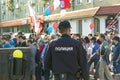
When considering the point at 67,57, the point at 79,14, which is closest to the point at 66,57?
the point at 67,57

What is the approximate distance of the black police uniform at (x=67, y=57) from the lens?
21.3ft

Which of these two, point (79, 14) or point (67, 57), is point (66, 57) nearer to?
point (67, 57)

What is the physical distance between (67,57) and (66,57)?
1cm

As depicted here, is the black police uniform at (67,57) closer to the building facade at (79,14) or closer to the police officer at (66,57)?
the police officer at (66,57)

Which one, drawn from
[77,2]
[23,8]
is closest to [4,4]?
[23,8]

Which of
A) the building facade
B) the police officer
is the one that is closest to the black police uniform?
the police officer

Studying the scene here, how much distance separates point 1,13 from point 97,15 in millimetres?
52068

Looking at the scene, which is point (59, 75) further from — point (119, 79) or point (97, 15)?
point (97, 15)

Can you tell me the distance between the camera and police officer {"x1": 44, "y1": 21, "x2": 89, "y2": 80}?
6.49 meters

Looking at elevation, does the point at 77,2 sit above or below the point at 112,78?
above

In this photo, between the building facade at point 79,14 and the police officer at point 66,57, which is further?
the building facade at point 79,14

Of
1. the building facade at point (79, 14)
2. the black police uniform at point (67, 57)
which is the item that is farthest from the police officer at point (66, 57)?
the building facade at point (79, 14)

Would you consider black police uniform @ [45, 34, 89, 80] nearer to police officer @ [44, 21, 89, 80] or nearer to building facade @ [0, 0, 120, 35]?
police officer @ [44, 21, 89, 80]

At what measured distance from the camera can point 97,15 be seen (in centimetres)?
3559
